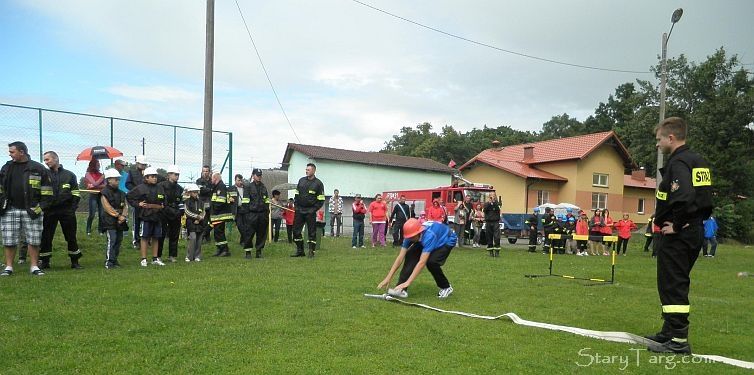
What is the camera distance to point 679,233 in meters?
5.68

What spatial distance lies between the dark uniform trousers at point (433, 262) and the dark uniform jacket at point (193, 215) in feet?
19.4

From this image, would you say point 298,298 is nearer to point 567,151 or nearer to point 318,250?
point 318,250

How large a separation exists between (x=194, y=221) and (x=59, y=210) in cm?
273

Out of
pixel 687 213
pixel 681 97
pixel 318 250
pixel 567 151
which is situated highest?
pixel 681 97

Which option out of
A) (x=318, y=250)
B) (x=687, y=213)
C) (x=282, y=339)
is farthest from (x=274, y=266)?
(x=687, y=213)

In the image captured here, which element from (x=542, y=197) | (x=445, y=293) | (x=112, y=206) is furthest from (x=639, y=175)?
(x=112, y=206)

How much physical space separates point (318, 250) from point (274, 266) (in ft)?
17.1

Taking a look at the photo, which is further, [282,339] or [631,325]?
[631,325]

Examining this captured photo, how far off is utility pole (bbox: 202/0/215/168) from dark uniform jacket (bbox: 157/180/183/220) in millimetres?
3654

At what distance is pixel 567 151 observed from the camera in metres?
47.0

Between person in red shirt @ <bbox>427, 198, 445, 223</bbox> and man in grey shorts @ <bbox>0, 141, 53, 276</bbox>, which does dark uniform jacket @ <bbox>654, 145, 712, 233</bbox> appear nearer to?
man in grey shorts @ <bbox>0, 141, 53, 276</bbox>

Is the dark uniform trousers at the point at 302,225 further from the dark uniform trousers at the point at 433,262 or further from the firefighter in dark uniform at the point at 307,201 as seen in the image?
the dark uniform trousers at the point at 433,262

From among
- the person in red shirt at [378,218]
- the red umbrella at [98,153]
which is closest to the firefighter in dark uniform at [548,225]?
the person in red shirt at [378,218]

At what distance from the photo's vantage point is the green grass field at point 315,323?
493 centimetres
